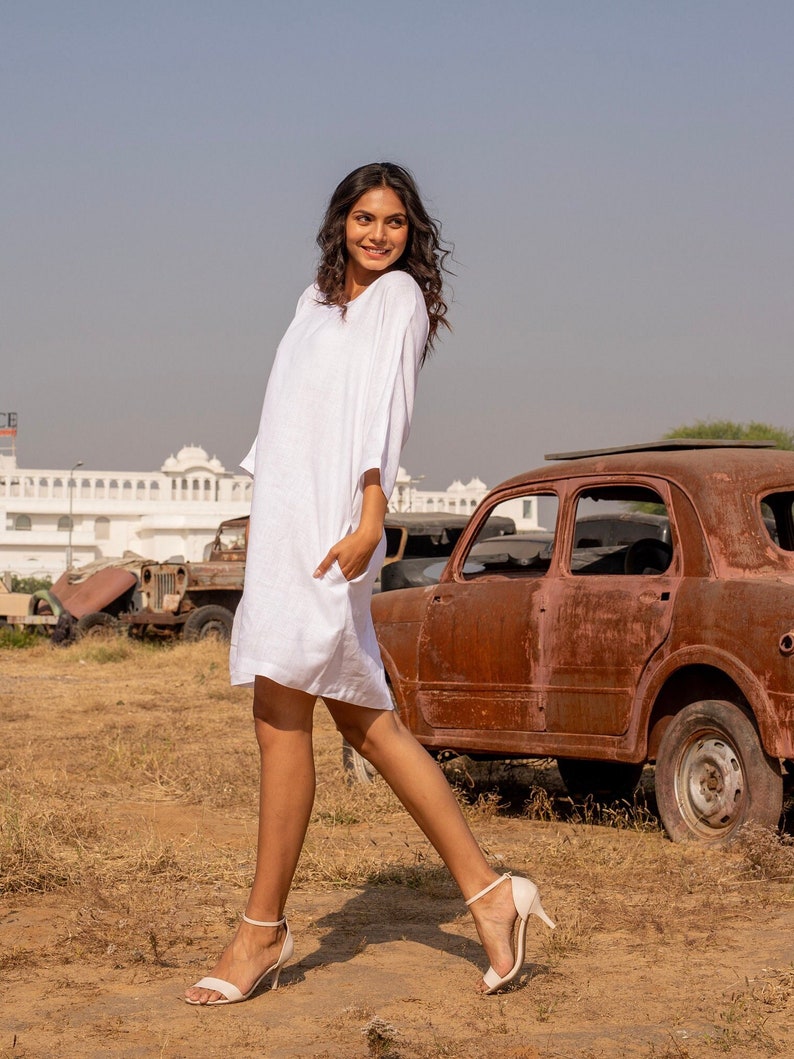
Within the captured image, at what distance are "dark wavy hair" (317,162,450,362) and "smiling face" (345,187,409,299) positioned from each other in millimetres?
19

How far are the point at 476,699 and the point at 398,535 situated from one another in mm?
10762

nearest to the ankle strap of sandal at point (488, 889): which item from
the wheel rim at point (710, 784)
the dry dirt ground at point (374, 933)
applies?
the dry dirt ground at point (374, 933)

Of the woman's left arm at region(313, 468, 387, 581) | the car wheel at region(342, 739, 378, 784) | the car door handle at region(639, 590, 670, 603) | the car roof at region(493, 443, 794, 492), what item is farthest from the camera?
the car wheel at region(342, 739, 378, 784)

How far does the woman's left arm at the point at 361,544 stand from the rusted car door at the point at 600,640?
2853 mm

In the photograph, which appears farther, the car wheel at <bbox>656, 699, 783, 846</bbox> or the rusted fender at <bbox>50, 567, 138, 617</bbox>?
the rusted fender at <bbox>50, 567, 138, 617</bbox>

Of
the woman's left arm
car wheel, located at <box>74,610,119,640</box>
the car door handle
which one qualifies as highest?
the woman's left arm

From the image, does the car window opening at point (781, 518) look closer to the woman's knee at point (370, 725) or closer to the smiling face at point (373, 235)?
the smiling face at point (373, 235)

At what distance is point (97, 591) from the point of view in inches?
1000

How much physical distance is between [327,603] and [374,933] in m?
1.36

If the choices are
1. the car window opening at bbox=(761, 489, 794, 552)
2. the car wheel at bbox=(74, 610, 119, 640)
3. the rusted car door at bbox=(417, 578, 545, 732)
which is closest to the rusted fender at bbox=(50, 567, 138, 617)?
the car wheel at bbox=(74, 610, 119, 640)

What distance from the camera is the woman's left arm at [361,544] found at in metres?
3.25

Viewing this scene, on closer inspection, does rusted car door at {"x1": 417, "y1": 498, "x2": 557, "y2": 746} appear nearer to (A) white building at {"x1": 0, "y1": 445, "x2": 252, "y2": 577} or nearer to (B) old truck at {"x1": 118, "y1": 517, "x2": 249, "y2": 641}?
(B) old truck at {"x1": 118, "y1": 517, "x2": 249, "y2": 641}

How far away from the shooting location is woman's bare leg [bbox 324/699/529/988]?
11.0 ft

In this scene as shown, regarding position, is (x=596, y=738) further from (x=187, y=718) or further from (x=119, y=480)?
(x=119, y=480)
